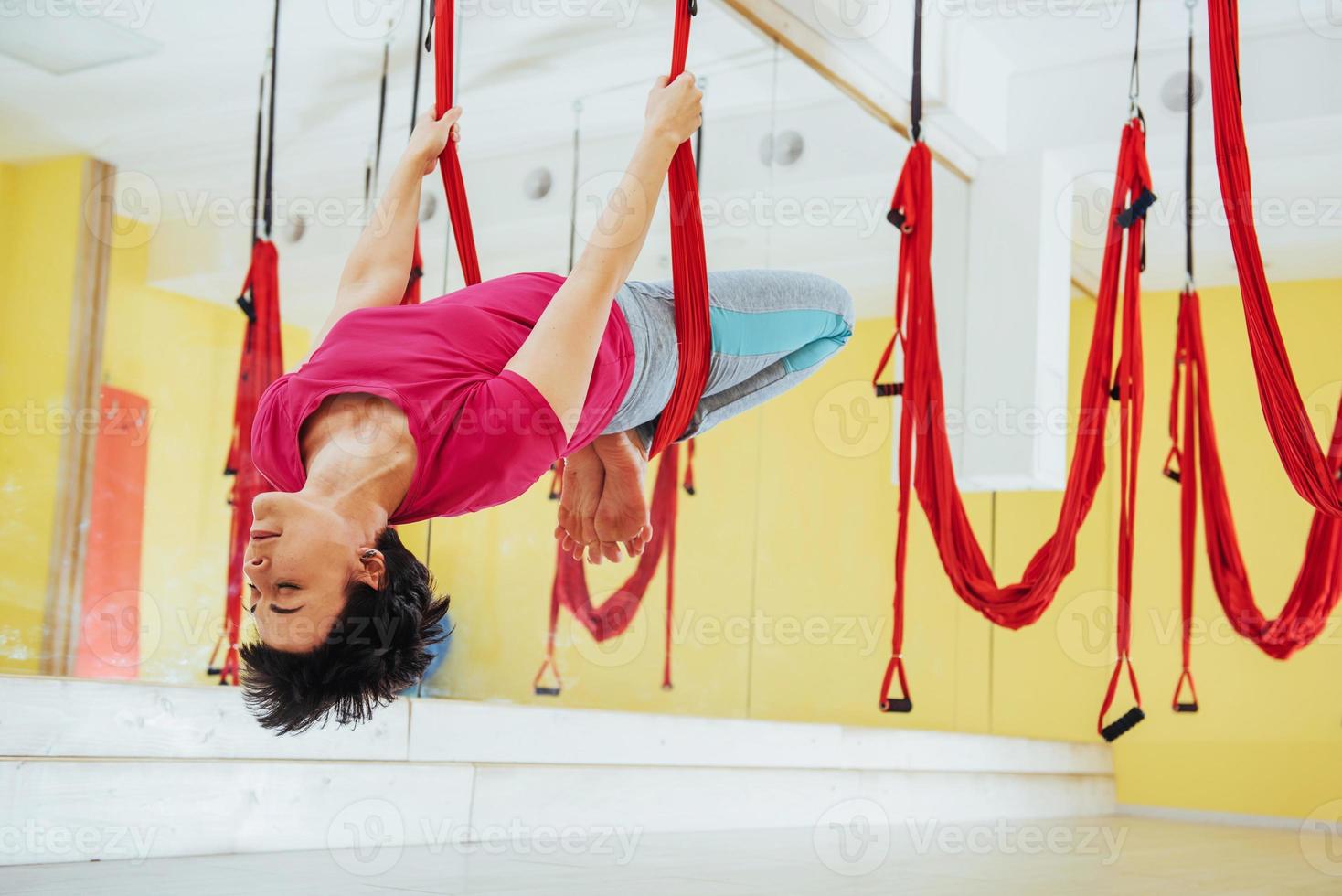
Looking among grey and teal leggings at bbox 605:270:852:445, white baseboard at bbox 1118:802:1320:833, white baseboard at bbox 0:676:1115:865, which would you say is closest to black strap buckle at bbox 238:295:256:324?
white baseboard at bbox 0:676:1115:865

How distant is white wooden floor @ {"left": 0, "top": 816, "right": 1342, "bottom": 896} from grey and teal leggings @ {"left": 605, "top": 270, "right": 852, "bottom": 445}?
91 cm

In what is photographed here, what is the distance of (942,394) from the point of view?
3.37 metres

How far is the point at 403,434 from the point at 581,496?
25.9 inches

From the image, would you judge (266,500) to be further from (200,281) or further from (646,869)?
(200,281)

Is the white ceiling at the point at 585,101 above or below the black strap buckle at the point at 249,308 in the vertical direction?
above

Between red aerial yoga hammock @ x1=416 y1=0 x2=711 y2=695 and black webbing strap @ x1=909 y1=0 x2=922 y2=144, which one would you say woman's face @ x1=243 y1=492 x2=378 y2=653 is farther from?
black webbing strap @ x1=909 y1=0 x2=922 y2=144

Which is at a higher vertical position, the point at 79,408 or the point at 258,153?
the point at 258,153

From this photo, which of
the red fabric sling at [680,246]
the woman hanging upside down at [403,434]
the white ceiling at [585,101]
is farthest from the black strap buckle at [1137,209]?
the woman hanging upside down at [403,434]

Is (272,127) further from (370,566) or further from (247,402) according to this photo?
(370,566)

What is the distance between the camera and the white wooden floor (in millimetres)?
2232

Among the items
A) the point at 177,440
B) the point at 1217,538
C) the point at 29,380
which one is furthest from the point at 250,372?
the point at 1217,538

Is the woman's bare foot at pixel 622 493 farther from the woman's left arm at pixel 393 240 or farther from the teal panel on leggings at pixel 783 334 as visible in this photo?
the woman's left arm at pixel 393 240

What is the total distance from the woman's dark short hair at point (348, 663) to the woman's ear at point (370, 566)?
0.01 meters

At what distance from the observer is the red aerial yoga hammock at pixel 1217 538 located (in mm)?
3730
